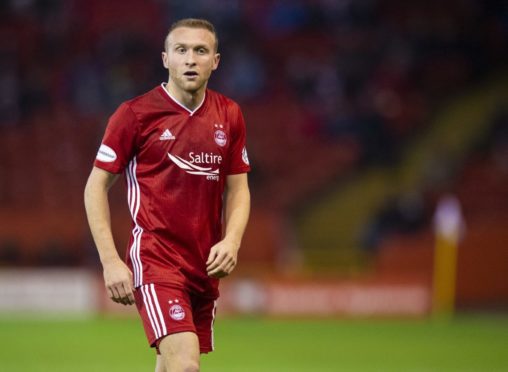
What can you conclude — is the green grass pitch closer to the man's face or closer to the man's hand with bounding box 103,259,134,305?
the man's hand with bounding box 103,259,134,305

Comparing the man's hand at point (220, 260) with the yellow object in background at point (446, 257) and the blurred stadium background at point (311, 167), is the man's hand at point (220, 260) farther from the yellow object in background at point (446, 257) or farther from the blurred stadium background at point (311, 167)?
the yellow object in background at point (446, 257)

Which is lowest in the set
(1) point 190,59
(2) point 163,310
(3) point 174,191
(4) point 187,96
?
(2) point 163,310

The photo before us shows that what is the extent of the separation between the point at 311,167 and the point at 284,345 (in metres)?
8.44

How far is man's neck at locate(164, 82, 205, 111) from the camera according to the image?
6.39 meters

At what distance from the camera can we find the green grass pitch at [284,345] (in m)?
12.0

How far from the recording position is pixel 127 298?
5984mm

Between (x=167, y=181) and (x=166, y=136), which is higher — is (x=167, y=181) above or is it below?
below

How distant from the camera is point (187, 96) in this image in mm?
6391

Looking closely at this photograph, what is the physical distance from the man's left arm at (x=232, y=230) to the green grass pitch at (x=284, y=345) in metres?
5.23

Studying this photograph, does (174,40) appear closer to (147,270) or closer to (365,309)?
(147,270)

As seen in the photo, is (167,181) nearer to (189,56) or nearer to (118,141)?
(118,141)

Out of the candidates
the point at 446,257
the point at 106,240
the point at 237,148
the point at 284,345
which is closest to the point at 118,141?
the point at 106,240

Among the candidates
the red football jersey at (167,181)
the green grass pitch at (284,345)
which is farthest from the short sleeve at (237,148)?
the green grass pitch at (284,345)

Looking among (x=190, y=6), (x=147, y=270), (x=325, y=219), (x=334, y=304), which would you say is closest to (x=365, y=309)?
(x=334, y=304)
